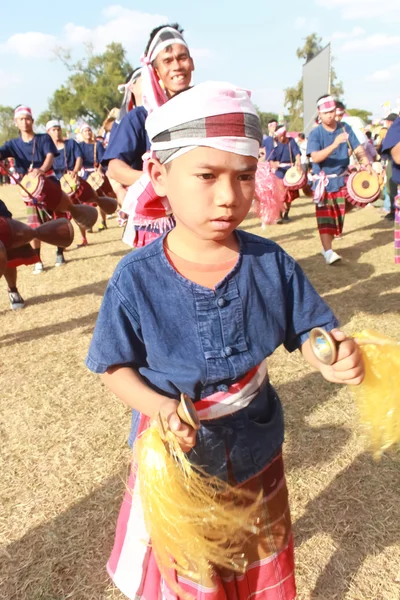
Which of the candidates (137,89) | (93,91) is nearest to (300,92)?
(93,91)

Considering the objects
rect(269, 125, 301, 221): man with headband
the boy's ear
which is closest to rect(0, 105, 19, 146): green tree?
rect(269, 125, 301, 221): man with headband

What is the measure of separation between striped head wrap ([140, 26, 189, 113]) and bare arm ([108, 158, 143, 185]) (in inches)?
13.9

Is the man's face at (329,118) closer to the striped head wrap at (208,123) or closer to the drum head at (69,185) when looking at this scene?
the drum head at (69,185)

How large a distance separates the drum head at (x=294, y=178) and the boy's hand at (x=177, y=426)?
8137 millimetres

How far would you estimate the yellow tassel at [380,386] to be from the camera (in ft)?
3.71

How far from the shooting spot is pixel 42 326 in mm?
4953

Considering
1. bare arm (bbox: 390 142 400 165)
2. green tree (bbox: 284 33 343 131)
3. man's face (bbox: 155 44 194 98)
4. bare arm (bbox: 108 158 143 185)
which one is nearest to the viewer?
man's face (bbox: 155 44 194 98)

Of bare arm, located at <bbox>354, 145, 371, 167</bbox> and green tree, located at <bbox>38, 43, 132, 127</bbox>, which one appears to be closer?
bare arm, located at <bbox>354, 145, 371, 167</bbox>

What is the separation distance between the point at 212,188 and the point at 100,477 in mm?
1999

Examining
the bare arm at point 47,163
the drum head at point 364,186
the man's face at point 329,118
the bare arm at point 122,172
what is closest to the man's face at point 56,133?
the bare arm at point 47,163

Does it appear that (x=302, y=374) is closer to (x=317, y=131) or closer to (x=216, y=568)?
(x=216, y=568)

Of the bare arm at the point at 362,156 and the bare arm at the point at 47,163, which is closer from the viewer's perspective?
the bare arm at the point at 362,156

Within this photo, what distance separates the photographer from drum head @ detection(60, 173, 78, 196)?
23.2 feet

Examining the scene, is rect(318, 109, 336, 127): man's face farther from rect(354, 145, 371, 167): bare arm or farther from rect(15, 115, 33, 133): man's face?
rect(15, 115, 33, 133): man's face
